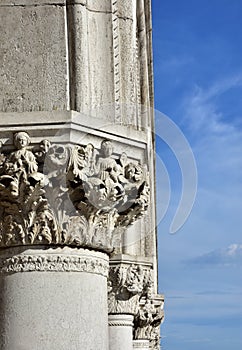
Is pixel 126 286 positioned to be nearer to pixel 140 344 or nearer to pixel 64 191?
pixel 140 344

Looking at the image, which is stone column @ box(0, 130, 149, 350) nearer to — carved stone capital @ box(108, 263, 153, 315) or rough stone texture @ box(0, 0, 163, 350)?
rough stone texture @ box(0, 0, 163, 350)

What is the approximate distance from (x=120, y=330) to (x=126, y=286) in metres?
0.77

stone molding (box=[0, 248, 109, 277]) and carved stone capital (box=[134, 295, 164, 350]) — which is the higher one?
carved stone capital (box=[134, 295, 164, 350])

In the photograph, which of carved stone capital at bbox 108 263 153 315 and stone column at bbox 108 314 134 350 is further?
stone column at bbox 108 314 134 350

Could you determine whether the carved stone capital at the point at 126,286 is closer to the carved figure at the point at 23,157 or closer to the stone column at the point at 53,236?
the stone column at the point at 53,236

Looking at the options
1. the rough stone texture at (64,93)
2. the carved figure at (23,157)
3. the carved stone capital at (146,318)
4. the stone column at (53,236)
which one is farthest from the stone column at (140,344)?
the carved figure at (23,157)

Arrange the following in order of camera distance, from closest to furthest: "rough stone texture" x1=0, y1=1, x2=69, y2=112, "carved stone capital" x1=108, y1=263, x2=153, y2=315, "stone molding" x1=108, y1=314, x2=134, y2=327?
"rough stone texture" x1=0, y1=1, x2=69, y2=112 < "carved stone capital" x1=108, y1=263, x2=153, y2=315 < "stone molding" x1=108, y1=314, x2=134, y2=327

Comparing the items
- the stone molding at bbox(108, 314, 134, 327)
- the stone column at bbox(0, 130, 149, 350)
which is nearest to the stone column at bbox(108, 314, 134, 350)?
the stone molding at bbox(108, 314, 134, 327)

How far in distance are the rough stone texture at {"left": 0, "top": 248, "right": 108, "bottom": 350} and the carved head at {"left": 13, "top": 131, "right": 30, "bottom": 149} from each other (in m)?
0.73

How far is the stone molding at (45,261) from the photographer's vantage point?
6.93 meters

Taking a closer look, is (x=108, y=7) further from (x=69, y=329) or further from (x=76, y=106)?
(x=69, y=329)

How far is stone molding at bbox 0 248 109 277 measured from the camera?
22.7 feet

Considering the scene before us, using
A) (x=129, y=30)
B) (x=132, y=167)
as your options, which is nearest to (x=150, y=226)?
(x=129, y=30)

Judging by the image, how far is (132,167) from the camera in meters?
7.01
